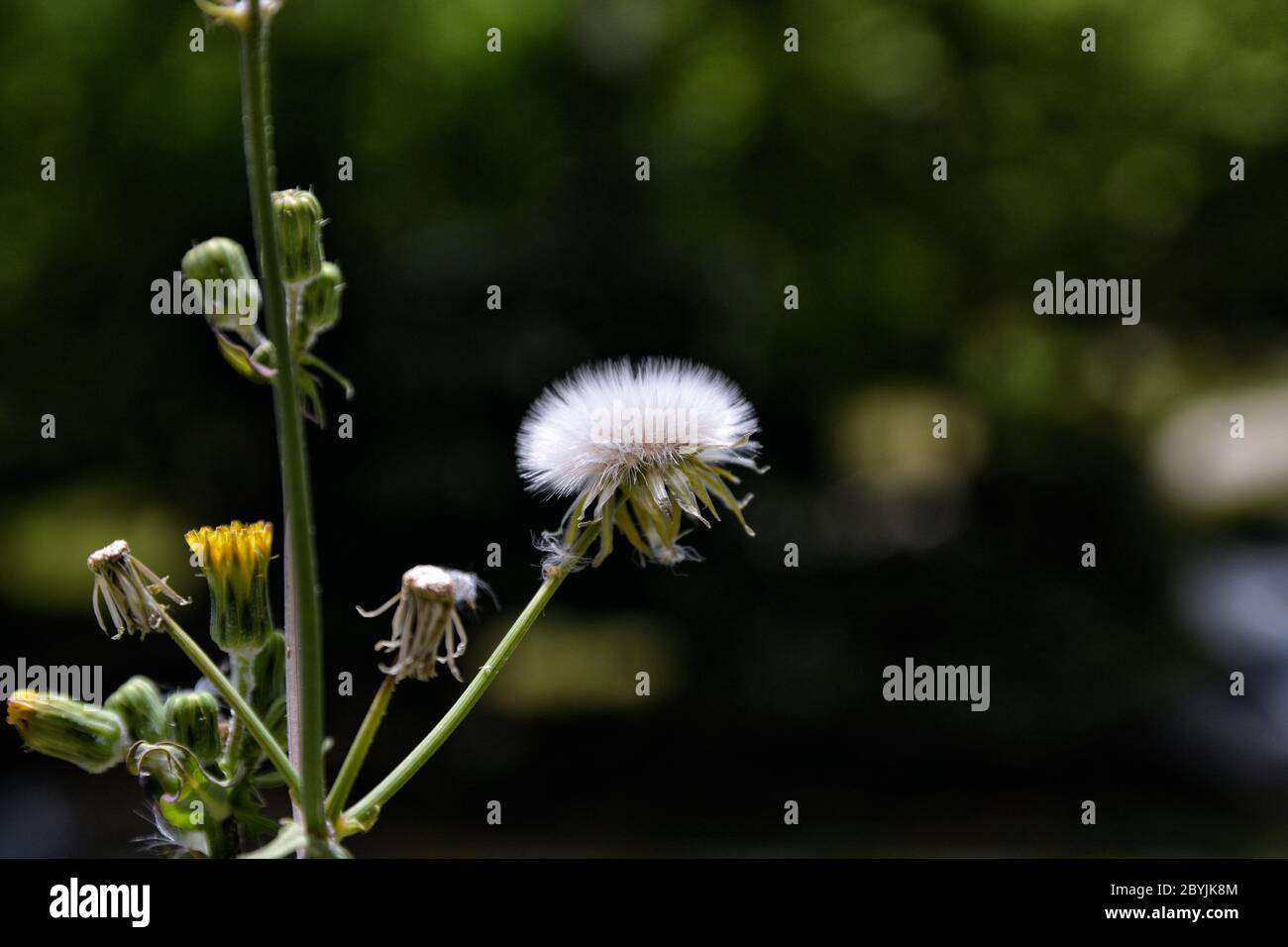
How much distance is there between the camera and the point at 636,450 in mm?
1300

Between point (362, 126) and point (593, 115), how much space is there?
1.46 m

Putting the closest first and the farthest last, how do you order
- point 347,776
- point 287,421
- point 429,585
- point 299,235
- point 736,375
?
1. point 287,421
2. point 347,776
3. point 429,585
4. point 299,235
5. point 736,375

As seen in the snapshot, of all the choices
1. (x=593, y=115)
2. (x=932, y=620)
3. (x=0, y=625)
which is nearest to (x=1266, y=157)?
(x=932, y=620)

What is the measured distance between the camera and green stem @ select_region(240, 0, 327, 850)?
34.1 inches

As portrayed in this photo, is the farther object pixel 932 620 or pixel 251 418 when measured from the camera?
pixel 932 620

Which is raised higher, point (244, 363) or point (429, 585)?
point (244, 363)

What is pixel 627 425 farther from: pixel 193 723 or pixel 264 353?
pixel 193 723

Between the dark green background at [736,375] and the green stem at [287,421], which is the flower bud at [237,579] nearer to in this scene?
the green stem at [287,421]

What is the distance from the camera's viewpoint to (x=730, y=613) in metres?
8.12

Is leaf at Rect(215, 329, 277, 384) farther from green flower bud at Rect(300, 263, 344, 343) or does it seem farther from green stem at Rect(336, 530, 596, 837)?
green stem at Rect(336, 530, 596, 837)

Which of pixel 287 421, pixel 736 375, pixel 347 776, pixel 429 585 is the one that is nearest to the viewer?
pixel 287 421

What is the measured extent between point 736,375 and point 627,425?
6602 millimetres

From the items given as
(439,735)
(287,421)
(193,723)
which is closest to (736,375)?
(193,723)

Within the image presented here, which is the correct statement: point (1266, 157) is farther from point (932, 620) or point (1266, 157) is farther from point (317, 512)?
point (317, 512)
